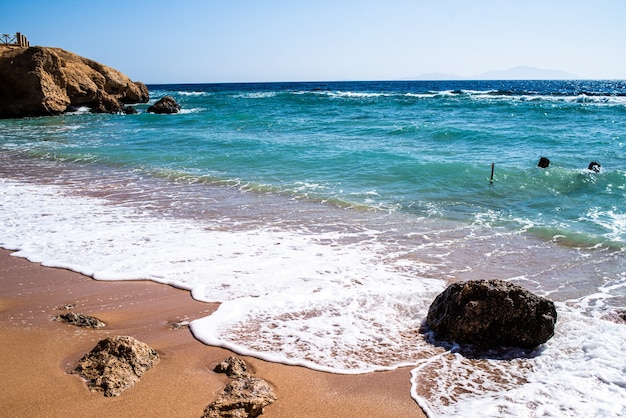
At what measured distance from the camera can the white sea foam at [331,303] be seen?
358 cm

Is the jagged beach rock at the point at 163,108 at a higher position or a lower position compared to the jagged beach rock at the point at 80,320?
higher

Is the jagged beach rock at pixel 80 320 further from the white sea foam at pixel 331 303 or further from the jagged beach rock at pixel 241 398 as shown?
the jagged beach rock at pixel 241 398

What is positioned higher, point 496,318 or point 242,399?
point 496,318

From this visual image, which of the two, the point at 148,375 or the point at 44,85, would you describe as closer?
the point at 148,375

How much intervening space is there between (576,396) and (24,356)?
434cm

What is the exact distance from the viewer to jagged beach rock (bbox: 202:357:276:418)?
123 inches

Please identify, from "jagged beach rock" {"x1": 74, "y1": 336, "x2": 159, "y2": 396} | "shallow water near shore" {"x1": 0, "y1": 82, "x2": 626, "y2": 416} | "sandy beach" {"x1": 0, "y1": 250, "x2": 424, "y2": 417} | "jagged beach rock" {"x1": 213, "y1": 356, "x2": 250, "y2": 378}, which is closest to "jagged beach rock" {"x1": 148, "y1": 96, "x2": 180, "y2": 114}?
"shallow water near shore" {"x1": 0, "y1": 82, "x2": 626, "y2": 416}

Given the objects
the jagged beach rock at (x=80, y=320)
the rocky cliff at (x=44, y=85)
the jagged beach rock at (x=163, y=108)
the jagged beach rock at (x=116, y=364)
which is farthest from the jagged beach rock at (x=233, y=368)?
the jagged beach rock at (x=163, y=108)

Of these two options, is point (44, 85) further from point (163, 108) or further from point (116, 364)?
point (116, 364)

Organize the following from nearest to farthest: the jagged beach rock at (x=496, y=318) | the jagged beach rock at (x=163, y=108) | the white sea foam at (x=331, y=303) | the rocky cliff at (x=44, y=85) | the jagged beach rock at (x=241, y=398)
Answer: the jagged beach rock at (x=241, y=398) → the white sea foam at (x=331, y=303) → the jagged beach rock at (x=496, y=318) → the rocky cliff at (x=44, y=85) → the jagged beach rock at (x=163, y=108)

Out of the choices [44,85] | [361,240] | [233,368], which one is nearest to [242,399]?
[233,368]

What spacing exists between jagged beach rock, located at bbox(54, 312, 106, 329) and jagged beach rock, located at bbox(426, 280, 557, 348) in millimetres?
3198

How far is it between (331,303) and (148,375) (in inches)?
80.6

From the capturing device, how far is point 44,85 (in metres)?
31.4
